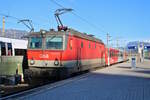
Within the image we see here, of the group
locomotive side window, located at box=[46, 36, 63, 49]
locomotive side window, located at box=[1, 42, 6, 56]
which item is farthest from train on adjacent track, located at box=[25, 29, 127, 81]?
locomotive side window, located at box=[1, 42, 6, 56]

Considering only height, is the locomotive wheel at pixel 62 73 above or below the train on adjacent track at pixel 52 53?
below

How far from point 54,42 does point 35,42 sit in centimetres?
134

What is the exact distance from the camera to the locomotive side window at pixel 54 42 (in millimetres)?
14766

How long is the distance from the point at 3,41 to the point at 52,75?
22.2 feet

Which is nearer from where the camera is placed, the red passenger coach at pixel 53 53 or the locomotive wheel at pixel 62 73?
the locomotive wheel at pixel 62 73

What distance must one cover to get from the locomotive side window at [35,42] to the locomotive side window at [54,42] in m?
0.55

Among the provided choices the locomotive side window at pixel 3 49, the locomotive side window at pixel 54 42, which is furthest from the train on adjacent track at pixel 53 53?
the locomotive side window at pixel 3 49

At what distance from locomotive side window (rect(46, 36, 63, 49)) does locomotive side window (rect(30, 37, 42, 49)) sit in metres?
0.55

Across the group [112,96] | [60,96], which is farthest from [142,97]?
[60,96]

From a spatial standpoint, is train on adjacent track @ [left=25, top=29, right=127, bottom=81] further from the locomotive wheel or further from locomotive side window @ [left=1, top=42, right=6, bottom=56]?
locomotive side window @ [left=1, top=42, right=6, bottom=56]

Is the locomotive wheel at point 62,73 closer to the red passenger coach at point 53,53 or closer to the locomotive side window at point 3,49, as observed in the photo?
the red passenger coach at point 53,53

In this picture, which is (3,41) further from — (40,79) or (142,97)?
(142,97)

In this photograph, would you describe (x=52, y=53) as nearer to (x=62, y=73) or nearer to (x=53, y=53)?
(x=53, y=53)

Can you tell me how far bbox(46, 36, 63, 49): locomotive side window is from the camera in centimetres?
1477
